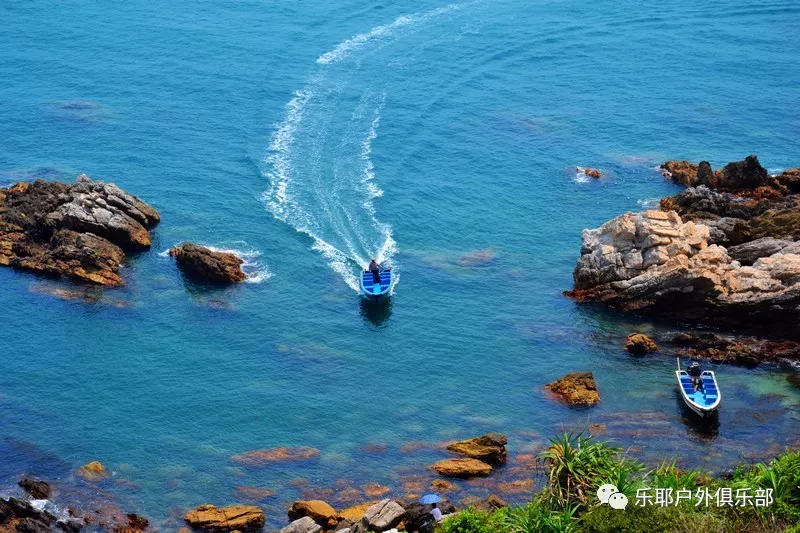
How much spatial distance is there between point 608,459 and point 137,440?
36071 millimetres

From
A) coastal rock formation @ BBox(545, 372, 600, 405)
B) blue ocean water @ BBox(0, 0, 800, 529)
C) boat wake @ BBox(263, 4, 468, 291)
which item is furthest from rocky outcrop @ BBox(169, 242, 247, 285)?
coastal rock formation @ BBox(545, 372, 600, 405)

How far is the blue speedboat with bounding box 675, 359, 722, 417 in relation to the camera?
77.3 meters

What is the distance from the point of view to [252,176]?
114 m

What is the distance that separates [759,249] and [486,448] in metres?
32.6

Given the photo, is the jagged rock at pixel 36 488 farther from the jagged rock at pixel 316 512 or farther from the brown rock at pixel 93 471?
the jagged rock at pixel 316 512

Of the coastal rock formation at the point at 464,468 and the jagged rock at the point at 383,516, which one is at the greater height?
the jagged rock at the point at 383,516

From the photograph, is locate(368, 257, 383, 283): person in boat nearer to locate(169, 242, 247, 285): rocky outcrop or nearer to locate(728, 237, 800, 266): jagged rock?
locate(169, 242, 247, 285): rocky outcrop

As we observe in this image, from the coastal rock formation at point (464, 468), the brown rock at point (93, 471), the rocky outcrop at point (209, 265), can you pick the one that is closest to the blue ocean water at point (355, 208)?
the brown rock at point (93, 471)

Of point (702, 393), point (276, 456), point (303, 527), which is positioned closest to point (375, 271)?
point (276, 456)

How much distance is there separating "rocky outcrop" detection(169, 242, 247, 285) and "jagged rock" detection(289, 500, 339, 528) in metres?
31.4

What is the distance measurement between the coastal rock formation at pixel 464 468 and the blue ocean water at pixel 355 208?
5.35 feet

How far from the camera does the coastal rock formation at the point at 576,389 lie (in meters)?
80.2

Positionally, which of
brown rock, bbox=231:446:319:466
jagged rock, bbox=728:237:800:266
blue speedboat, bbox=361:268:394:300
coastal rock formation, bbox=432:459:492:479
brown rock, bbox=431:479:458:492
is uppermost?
jagged rock, bbox=728:237:800:266

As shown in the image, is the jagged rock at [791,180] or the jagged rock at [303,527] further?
the jagged rock at [791,180]
